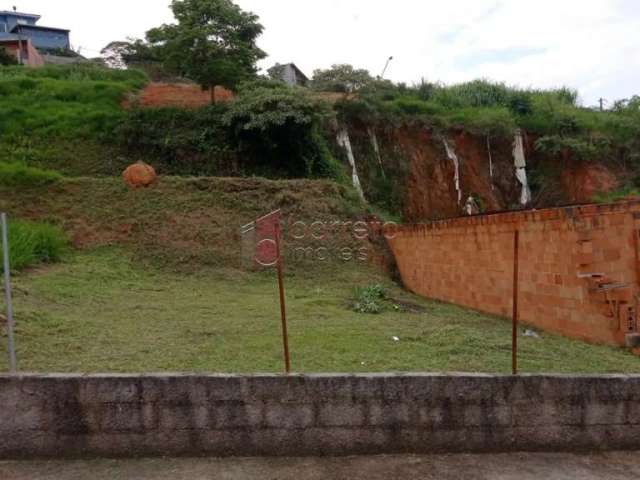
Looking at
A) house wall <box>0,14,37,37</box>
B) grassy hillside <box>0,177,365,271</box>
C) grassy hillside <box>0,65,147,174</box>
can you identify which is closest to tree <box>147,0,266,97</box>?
grassy hillside <box>0,65,147,174</box>

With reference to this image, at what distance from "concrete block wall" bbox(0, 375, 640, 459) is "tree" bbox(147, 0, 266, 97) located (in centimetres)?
Answer: 1613

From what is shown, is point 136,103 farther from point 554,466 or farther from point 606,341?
point 554,466

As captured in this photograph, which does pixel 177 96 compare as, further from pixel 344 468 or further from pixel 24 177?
pixel 344 468

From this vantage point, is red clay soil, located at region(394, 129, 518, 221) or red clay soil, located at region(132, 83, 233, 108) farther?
red clay soil, located at region(394, 129, 518, 221)

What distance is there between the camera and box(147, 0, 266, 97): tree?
719 inches

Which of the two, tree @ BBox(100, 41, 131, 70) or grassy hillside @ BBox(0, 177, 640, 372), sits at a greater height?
tree @ BBox(100, 41, 131, 70)

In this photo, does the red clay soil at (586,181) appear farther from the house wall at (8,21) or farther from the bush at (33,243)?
the house wall at (8,21)

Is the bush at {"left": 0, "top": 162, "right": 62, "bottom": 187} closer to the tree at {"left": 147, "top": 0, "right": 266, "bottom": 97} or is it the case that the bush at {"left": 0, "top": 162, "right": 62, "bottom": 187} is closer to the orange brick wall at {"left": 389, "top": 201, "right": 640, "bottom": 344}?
the tree at {"left": 147, "top": 0, "right": 266, "bottom": 97}

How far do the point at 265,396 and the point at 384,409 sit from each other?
83cm

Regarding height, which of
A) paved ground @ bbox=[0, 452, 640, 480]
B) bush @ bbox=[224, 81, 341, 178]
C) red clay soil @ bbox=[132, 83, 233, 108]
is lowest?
paved ground @ bbox=[0, 452, 640, 480]

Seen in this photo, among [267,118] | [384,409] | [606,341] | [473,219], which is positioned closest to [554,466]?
[384,409]

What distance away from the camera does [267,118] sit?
15797 millimetres

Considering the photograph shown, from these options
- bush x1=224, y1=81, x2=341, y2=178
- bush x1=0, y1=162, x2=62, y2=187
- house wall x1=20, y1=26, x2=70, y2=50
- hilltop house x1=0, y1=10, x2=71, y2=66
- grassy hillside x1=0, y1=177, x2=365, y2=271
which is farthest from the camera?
house wall x1=20, y1=26, x2=70, y2=50

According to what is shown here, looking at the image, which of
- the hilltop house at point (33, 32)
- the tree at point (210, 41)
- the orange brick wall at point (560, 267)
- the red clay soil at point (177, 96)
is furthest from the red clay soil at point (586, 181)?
the hilltop house at point (33, 32)
